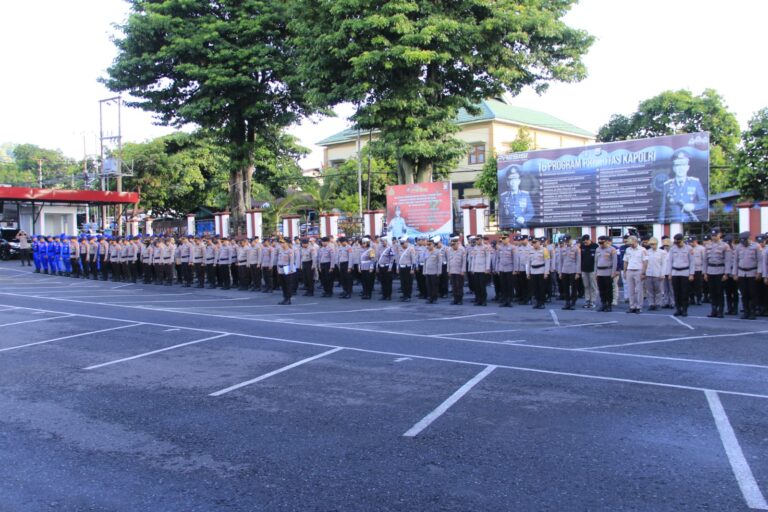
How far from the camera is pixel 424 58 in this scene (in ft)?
69.0

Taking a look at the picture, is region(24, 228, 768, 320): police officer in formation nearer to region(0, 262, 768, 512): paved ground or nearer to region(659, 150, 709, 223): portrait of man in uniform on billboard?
region(659, 150, 709, 223): portrait of man in uniform on billboard

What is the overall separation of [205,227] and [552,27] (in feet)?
78.6

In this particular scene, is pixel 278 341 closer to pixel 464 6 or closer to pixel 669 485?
pixel 669 485

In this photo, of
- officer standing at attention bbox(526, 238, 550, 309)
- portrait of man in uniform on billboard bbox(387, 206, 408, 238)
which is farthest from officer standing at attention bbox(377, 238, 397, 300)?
officer standing at attention bbox(526, 238, 550, 309)

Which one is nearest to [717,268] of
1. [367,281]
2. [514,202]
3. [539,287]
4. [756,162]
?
[539,287]

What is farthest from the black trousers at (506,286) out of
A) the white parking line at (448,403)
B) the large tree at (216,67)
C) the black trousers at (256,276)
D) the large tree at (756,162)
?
the large tree at (756,162)

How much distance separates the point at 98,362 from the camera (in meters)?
9.65

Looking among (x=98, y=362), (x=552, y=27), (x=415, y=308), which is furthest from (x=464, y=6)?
(x=98, y=362)

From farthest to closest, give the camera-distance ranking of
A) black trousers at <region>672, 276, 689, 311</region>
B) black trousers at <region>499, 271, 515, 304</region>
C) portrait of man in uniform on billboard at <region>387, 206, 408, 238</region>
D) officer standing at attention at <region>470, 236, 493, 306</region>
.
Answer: portrait of man in uniform on billboard at <region>387, 206, 408, 238</region>
officer standing at attention at <region>470, 236, 493, 306</region>
black trousers at <region>499, 271, 515, 304</region>
black trousers at <region>672, 276, 689, 311</region>

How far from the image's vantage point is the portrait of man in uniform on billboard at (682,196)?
61.5 feet

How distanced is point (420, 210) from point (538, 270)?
6606mm

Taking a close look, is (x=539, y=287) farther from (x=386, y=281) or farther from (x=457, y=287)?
(x=386, y=281)

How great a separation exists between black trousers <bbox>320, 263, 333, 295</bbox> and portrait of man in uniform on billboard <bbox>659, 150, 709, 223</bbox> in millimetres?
9980

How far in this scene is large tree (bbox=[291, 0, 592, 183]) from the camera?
70.6 ft
